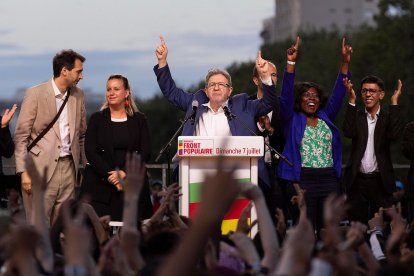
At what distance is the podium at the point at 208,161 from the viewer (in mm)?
11836

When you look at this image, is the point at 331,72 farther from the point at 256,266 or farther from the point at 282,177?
the point at 256,266

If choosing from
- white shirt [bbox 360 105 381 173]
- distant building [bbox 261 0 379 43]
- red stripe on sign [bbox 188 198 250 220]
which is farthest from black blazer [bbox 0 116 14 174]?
distant building [bbox 261 0 379 43]

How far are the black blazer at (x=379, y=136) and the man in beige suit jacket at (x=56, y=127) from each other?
9.01 feet

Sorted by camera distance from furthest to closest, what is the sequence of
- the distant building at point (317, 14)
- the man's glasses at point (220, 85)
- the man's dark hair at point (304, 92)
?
the distant building at point (317, 14) < the man's dark hair at point (304, 92) < the man's glasses at point (220, 85)

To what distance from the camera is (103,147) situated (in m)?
13.0

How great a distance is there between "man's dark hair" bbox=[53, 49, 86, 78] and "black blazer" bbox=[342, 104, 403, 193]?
2.82 metres

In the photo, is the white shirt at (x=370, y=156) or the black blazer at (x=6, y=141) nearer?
the black blazer at (x=6, y=141)

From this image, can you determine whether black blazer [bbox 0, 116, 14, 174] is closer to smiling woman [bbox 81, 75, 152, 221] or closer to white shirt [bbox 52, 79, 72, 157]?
white shirt [bbox 52, 79, 72, 157]

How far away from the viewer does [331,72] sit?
275 ft

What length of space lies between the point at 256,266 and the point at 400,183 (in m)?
16.3

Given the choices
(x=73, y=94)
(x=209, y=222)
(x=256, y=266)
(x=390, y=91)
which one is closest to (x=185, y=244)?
(x=209, y=222)

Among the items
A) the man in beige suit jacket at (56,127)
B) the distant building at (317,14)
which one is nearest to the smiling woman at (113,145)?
the man in beige suit jacket at (56,127)

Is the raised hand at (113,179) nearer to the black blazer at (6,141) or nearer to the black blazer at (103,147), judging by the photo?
the black blazer at (103,147)

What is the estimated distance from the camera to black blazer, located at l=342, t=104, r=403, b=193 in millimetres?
14242
